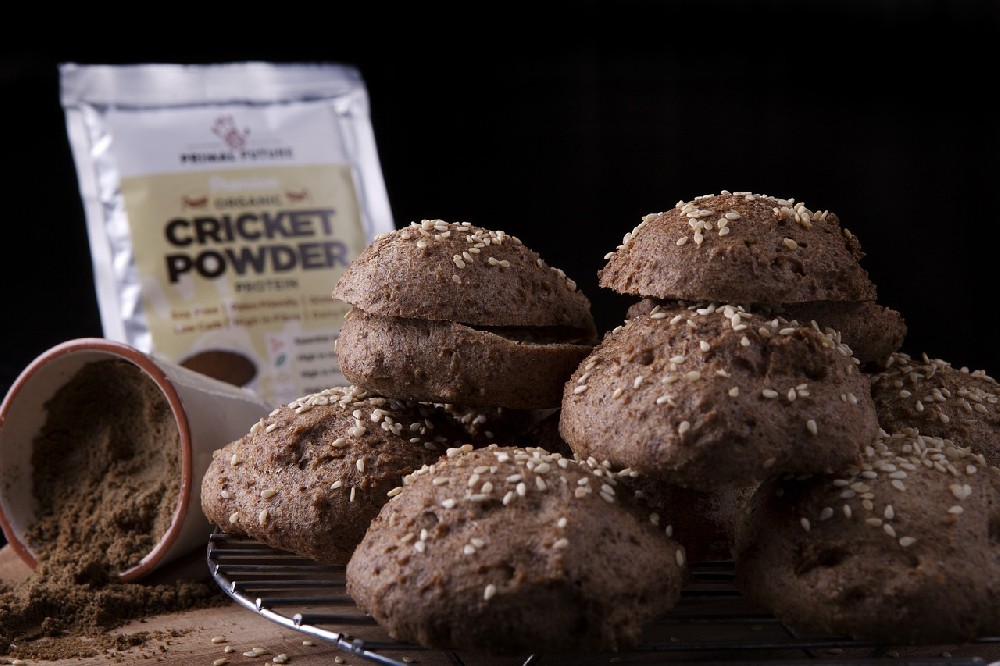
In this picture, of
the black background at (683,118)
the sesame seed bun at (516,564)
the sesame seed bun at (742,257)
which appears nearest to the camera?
the sesame seed bun at (516,564)

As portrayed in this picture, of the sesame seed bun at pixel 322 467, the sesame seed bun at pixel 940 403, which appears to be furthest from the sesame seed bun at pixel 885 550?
the sesame seed bun at pixel 322 467

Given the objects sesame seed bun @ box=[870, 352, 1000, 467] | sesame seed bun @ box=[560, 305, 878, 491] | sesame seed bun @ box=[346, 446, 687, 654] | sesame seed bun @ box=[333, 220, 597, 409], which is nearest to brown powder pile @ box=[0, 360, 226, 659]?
sesame seed bun @ box=[333, 220, 597, 409]

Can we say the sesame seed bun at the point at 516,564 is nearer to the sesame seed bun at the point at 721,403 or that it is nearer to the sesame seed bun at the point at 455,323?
the sesame seed bun at the point at 721,403

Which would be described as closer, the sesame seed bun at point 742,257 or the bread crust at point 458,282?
the sesame seed bun at point 742,257

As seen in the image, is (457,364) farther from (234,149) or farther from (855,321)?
(234,149)

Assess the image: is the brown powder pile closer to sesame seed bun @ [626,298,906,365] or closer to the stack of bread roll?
the stack of bread roll

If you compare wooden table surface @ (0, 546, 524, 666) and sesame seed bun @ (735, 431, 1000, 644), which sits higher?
sesame seed bun @ (735, 431, 1000, 644)
